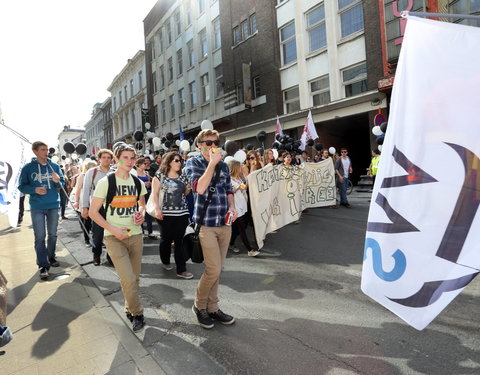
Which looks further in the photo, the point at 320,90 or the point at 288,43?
the point at 288,43

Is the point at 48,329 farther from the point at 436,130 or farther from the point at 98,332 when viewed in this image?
the point at 436,130

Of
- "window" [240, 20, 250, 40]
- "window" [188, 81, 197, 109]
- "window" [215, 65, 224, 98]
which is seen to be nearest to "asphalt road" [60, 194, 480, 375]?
"window" [240, 20, 250, 40]

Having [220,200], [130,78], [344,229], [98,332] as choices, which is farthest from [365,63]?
[130,78]

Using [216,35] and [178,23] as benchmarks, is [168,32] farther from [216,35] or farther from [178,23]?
[216,35]

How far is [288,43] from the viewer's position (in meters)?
18.0

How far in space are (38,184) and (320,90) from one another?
47.8 feet

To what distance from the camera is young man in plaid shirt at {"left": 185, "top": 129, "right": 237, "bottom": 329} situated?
3.01m

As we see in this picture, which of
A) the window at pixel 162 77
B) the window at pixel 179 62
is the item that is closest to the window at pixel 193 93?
the window at pixel 179 62

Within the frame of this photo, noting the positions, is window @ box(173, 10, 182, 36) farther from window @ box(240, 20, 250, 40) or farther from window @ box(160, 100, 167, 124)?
→ window @ box(240, 20, 250, 40)

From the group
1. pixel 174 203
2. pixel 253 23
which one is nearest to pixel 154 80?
pixel 253 23

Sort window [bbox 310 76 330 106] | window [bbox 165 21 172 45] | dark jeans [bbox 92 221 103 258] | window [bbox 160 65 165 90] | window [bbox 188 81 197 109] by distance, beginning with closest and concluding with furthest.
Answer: dark jeans [bbox 92 221 103 258] < window [bbox 310 76 330 106] < window [bbox 188 81 197 109] < window [bbox 165 21 172 45] < window [bbox 160 65 165 90]

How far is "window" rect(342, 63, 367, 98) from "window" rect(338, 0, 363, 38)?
1.68 m

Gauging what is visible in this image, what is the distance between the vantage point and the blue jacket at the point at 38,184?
4.54 meters

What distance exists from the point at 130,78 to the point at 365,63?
1284 inches
